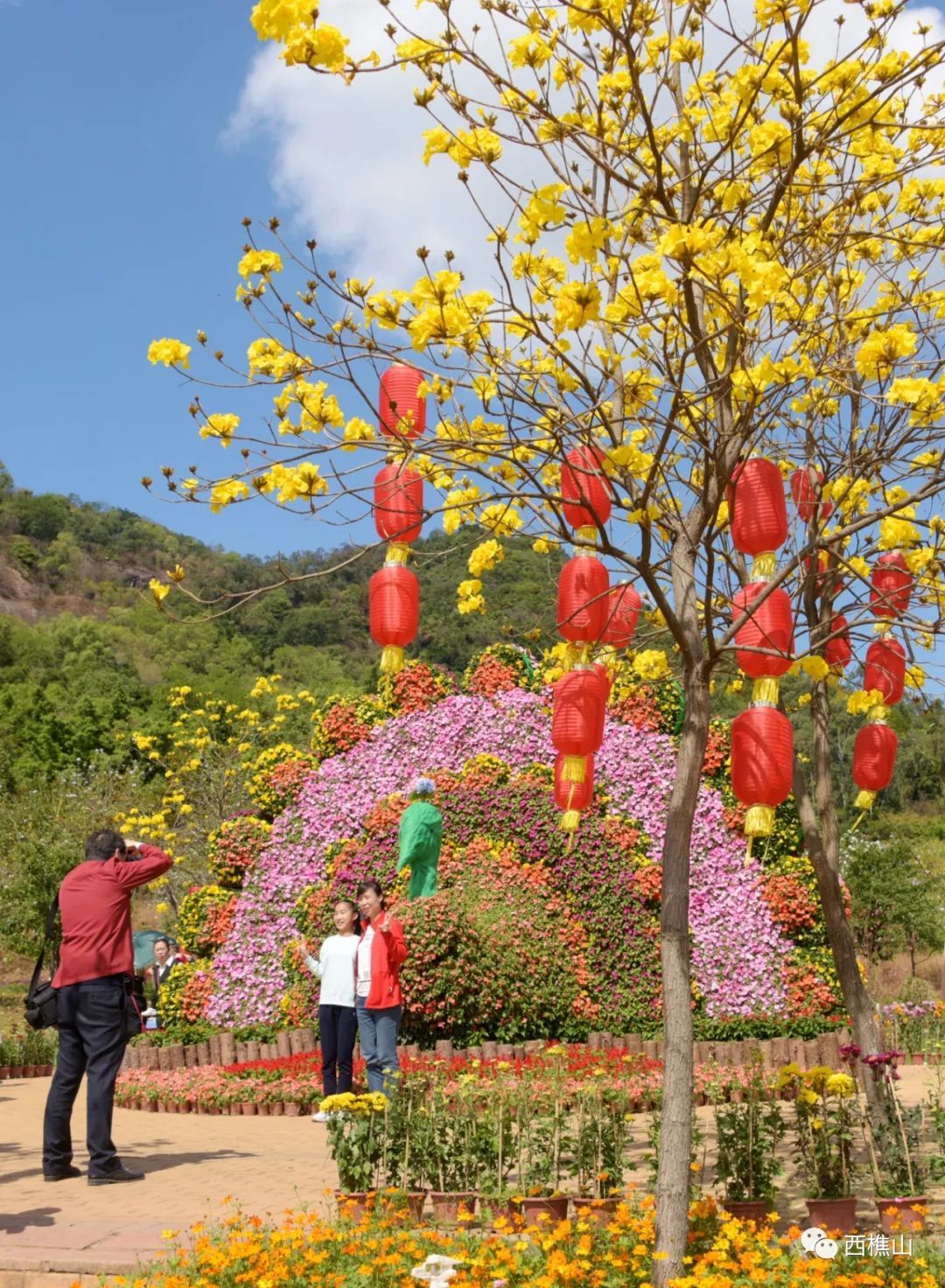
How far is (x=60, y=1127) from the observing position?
602 centimetres

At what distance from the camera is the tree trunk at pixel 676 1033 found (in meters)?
3.85

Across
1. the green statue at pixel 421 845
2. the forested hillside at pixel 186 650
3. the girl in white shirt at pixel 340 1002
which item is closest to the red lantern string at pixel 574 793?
the girl in white shirt at pixel 340 1002

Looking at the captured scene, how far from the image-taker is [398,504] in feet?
16.3

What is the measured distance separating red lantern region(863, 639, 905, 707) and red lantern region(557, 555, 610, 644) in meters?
1.48

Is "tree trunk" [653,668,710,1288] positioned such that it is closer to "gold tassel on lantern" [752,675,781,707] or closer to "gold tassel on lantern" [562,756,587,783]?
"gold tassel on lantern" [752,675,781,707]

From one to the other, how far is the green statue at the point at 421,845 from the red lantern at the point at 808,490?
5298mm

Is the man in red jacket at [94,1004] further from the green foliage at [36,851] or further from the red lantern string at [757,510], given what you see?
the green foliage at [36,851]

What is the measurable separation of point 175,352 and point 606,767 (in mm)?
9243

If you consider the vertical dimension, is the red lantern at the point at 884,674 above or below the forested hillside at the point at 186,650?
below

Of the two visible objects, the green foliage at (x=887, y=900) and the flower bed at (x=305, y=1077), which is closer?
the flower bed at (x=305, y=1077)

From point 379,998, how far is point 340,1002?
2.91ft

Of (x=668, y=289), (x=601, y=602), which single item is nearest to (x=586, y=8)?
(x=668, y=289)

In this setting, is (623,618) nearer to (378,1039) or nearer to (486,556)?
(486,556)

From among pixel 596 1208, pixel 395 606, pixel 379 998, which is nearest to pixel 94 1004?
pixel 379 998
